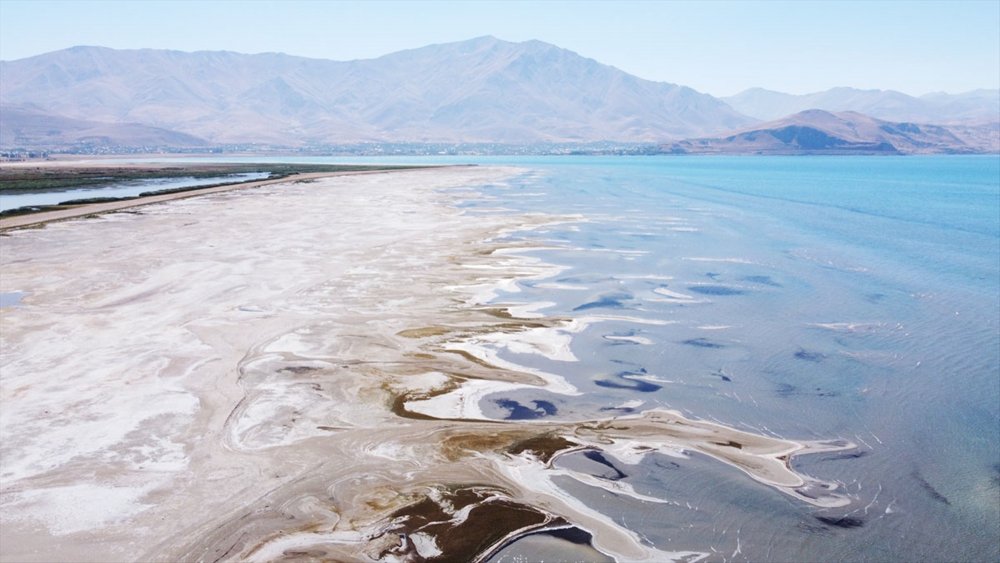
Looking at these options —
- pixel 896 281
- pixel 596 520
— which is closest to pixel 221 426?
pixel 596 520

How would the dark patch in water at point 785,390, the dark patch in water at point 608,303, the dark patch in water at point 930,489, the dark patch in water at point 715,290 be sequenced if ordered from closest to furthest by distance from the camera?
1. the dark patch in water at point 930,489
2. the dark patch in water at point 785,390
3. the dark patch in water at point 608,303
4. the dark patch in water at point 715,290

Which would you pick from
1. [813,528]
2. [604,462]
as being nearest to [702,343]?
[604,462]

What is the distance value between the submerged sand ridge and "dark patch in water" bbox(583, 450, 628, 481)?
8.5 inches

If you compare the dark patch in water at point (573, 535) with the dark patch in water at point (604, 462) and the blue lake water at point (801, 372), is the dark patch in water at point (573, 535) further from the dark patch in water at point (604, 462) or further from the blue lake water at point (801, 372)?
the dark patch in water at point (604, 462)

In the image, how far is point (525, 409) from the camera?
1274 centimetres

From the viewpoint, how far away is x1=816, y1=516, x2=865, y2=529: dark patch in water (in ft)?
30.2

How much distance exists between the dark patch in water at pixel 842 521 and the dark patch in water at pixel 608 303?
37.1 ft

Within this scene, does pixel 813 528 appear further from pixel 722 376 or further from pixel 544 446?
pixel 722 376

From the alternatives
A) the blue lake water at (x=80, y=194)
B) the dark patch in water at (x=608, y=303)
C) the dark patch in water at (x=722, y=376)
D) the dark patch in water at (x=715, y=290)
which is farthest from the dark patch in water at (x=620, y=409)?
the blue lake water at (x=80, y=194)

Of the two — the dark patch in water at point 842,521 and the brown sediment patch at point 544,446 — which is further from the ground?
the brown sediment patch at point 544,446

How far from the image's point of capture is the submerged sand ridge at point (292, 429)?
343 inches

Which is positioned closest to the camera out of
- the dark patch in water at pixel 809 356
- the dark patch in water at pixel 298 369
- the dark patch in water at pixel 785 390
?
the dark patch in water at pixel 785 390

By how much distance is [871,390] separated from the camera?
14.3 meters

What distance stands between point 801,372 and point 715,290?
330 inches
